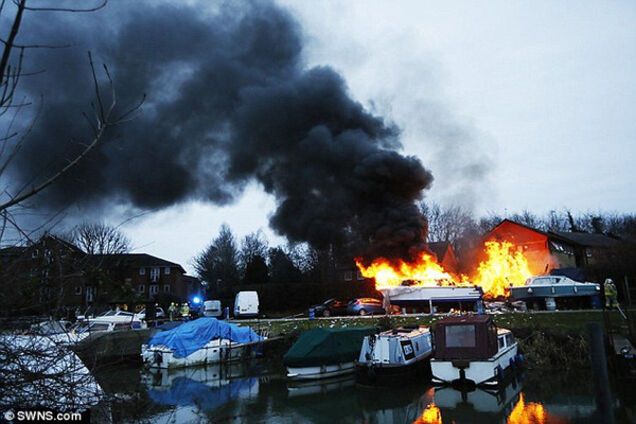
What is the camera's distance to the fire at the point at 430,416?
50.4 feet

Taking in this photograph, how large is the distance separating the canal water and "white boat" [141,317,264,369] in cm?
345

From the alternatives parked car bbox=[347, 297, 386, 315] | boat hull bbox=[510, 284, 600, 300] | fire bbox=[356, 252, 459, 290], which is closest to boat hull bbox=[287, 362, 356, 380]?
parked car bbox=[347, 297, 386, 315]

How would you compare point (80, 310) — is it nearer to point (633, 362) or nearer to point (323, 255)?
point (633, 362)

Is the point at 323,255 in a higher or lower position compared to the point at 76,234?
higher

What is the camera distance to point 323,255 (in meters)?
58.6

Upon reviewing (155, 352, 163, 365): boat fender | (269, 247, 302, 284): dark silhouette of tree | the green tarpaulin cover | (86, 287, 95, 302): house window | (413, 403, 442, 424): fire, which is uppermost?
(269, 247, 302, 284): dark silhouette of tree

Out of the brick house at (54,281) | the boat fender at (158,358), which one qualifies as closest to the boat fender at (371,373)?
the boat fender at (158,358)

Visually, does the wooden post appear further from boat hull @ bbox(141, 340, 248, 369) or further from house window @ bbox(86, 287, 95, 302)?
boat hull @ bbox(141, 340, 248, 369)

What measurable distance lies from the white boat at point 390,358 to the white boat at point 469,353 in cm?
164

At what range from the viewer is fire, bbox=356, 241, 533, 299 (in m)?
33.9

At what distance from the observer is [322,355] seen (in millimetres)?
22188

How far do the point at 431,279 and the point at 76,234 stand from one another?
30873 millimetres

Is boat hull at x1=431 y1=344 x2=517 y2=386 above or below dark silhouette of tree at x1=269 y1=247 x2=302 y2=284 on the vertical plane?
below

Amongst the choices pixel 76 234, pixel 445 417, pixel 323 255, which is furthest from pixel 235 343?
pixel 323 255
